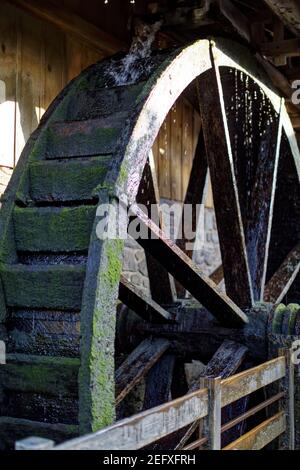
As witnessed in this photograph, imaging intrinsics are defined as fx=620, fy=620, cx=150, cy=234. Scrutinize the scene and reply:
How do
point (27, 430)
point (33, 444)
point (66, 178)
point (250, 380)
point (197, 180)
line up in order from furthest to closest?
point (197, 180)
point (66, 178)
point (250, 380)
point (27, 430)
point (33, 444)

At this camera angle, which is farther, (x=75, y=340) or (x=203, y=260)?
(x=203, y=260)

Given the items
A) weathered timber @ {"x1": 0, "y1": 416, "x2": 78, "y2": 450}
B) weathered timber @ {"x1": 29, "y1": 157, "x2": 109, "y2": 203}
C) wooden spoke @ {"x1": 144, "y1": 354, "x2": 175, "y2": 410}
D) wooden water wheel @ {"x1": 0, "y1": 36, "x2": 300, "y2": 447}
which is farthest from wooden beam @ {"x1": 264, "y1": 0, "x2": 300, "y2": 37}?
weathered timber @ {"x1": 0, "y1": 416, "x2": 78, "y2": 450}

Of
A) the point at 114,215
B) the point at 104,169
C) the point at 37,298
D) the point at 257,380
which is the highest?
the point at 104,169

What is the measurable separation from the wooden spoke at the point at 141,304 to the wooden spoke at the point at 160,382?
0.96 feet

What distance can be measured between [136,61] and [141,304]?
1.52 m

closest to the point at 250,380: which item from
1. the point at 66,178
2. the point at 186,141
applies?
the point at 66,178

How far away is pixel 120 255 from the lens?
2717 mm

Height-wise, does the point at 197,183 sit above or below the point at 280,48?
below

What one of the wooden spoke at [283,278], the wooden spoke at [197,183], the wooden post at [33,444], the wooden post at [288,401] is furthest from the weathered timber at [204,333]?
the wooden post at [33,444]

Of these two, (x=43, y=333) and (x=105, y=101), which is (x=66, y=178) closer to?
(x=105, y=101)

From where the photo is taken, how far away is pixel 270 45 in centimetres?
467
